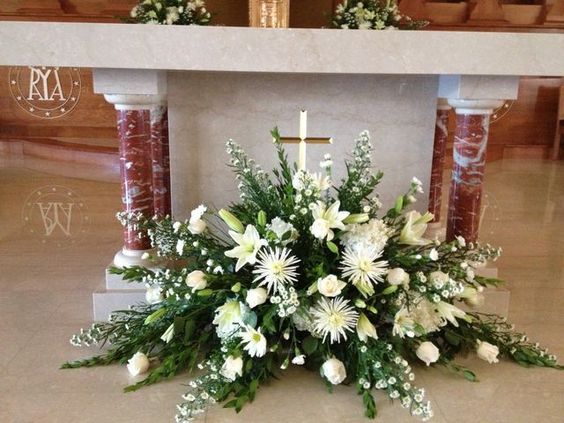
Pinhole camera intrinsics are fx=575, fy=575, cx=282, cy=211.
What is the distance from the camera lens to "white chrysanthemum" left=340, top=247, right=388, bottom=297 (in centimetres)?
181

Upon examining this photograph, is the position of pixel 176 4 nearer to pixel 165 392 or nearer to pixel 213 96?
pixel 213 96

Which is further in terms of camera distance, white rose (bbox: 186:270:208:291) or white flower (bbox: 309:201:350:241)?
white rose (bbox: 186:270:208:291)

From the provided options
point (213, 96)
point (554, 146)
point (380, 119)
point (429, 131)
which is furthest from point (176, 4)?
point (554, 146)

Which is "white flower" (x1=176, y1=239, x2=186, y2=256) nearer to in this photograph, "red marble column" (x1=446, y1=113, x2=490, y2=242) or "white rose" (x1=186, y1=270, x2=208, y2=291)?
"white rose" (x1=186, y1=270, x2=208, y2=291)

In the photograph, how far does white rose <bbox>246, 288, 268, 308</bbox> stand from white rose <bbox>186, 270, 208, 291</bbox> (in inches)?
7.7

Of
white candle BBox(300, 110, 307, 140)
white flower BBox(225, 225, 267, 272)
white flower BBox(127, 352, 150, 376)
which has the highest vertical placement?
white candle BBox(300, 110, 307, 140)

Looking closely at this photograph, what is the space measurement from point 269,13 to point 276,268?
178 centimetres

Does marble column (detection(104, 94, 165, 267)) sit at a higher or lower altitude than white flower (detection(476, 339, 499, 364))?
higher

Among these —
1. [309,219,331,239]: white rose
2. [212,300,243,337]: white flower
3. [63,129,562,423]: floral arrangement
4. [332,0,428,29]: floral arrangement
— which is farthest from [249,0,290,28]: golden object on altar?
[212,300,243,337]: white flower

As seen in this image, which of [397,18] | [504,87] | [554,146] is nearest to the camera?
[504,87]

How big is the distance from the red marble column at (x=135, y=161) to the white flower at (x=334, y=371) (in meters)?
0.97

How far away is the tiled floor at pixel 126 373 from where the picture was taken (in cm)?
180

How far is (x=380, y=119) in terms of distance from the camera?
263 centimetres

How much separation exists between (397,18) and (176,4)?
1.43 meters
